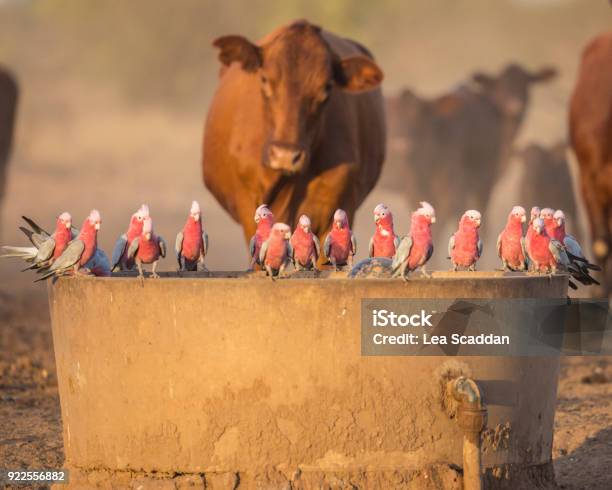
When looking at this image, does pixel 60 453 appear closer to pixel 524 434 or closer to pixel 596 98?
pixel 524 434

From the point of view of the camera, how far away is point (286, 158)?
7.18m

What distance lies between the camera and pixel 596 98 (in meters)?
10.6

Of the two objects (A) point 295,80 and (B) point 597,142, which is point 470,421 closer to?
(A) point 295,80

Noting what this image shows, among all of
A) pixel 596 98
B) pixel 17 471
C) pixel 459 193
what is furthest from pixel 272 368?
pixel 459 193

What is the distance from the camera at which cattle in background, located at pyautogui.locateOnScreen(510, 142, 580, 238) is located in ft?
60.1

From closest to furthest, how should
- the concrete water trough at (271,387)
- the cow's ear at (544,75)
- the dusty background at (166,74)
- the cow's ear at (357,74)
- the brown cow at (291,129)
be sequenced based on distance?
the concrete water trough at (271,387)
the brown cow at (291,129)
the cow's ear at (357,74)
the cow's ear at (544,75)
the dusty background at (166,74)

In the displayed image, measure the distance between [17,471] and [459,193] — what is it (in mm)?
14278

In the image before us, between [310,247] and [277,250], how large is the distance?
14.5 inches

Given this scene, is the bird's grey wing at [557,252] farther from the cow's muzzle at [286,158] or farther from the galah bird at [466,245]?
the cow's muzzle at [286,158]

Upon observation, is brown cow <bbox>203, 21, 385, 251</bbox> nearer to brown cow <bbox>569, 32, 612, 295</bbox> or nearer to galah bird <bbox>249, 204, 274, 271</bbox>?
galah bird <bbox>249, 204, 274, 271</bbox>

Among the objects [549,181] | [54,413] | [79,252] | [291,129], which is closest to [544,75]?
[549,181]

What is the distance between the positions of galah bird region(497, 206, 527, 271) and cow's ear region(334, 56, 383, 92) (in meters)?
2.87

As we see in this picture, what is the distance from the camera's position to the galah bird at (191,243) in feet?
17.4

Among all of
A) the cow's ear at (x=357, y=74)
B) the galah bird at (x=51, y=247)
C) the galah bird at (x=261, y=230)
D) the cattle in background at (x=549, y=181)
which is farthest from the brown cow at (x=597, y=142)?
the cattle in background at (x=549, y=181)
